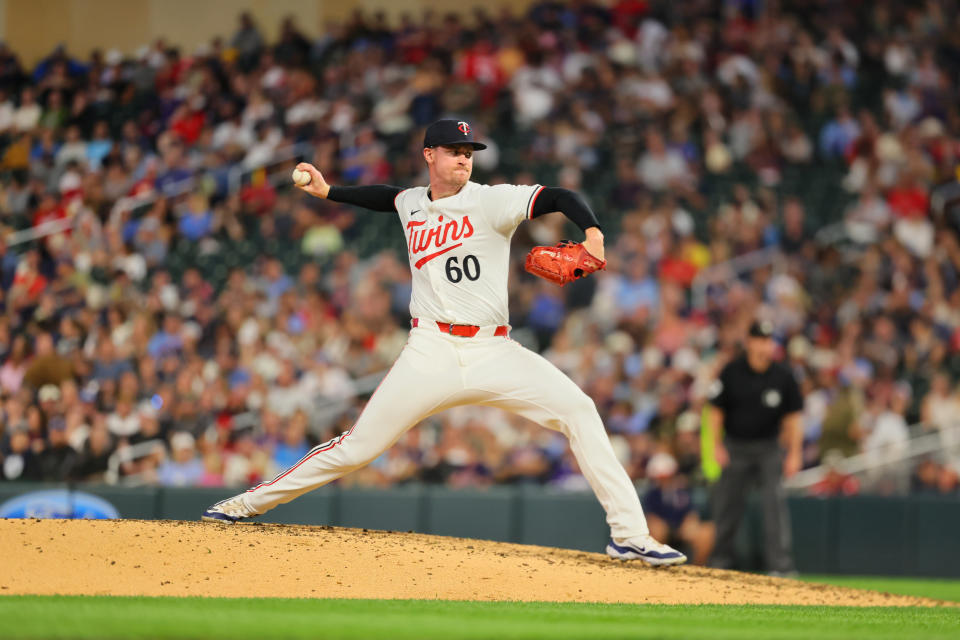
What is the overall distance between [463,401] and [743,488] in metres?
3.95

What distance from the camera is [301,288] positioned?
13.8 meters

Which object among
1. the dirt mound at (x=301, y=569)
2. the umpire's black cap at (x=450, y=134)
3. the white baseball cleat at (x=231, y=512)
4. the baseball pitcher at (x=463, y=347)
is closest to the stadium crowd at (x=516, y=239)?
the white baseball cleat at (x=231, y=512)

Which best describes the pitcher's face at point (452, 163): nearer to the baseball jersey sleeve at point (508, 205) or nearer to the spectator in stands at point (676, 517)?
the baseball jersey sleeve at point (508, 205)

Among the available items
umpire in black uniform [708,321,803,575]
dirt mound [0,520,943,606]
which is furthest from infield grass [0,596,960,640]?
umpire in black uniform [708,321,803,575]

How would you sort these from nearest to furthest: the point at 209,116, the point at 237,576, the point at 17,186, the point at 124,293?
the point at 237,576, the point at 124,293, the point at 17,186, the point at 209,116

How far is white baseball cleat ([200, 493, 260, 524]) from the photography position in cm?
651

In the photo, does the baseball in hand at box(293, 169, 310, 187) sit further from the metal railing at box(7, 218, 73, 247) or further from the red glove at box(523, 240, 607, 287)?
the metal railing at box(7, 218, 73, 247)

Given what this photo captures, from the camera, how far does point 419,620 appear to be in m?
4.98

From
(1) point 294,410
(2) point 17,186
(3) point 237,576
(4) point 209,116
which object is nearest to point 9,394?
(1) point 294,410

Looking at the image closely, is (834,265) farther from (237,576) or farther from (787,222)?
(237,576)

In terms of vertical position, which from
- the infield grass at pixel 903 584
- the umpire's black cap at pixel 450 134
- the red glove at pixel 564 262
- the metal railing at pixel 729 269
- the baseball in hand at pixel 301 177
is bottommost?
the infield grass at pixel 903 584

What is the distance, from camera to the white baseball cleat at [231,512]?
651cm

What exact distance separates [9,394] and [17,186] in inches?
147

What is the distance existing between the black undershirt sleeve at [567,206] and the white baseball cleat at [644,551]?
1597 millimetres
